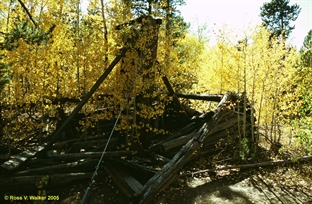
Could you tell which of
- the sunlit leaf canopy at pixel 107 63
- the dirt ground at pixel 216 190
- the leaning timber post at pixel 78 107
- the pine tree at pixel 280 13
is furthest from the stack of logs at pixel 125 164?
the pine tree at pixel 280 13

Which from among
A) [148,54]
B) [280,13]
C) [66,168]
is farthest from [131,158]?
[280,13]

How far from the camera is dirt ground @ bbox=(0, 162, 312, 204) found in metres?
5.84

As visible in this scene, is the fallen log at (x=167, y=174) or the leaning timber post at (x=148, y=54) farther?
the leaning timber post at (x=148, y=54)

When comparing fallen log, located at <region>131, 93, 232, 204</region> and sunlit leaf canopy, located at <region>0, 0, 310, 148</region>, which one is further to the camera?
sunlit leaf canopy, located at <region>0, 0, 310, 148</region>

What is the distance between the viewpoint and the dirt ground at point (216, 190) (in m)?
5.84

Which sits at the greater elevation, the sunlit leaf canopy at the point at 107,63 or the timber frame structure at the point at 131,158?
the sunlit leaf canopy at the point at 107,63

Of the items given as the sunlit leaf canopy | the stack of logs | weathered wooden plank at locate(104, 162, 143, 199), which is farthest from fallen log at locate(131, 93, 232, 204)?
the sunlit leaf canopy

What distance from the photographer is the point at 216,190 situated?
6461 mm

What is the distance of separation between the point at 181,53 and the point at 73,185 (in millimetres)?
16753

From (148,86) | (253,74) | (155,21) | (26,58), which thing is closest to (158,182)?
(148,86)

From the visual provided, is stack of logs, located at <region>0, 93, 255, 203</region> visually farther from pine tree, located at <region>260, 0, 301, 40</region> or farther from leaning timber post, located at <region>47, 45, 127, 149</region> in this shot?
pine tree, located at <region>260, 0, 301, 40</region>

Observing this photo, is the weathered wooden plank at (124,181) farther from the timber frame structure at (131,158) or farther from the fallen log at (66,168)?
the fallen log at (66,168)

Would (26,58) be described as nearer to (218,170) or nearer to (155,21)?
(155,21)

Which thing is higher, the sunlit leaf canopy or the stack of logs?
the sunlit leaf canopy
